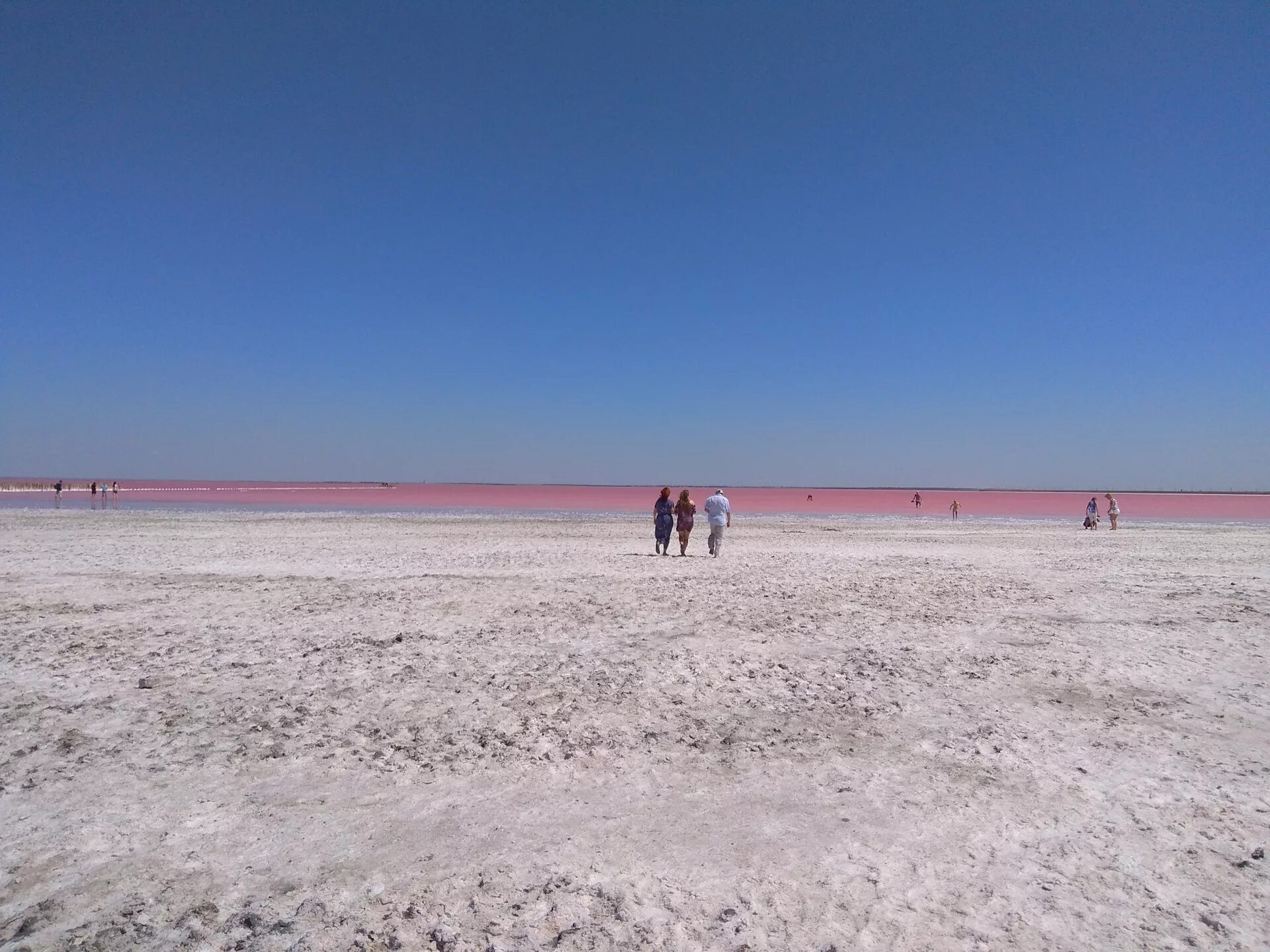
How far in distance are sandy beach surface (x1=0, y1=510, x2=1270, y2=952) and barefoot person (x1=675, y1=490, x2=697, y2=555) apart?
691cm

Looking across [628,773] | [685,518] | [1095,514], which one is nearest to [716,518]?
[685,518]

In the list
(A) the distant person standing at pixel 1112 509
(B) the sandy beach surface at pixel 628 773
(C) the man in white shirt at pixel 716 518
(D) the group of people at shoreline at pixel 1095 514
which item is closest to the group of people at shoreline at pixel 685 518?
(C) the man in white shirt at pixel 716 518

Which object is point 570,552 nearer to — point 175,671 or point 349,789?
point 175,671

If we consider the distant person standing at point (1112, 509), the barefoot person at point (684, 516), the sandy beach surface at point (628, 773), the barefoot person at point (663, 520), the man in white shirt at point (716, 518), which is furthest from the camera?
the distant person standing at point (1112, 509)

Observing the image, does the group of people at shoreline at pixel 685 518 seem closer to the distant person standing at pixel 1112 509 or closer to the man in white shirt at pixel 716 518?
the man in white shirt at pixel 716 518

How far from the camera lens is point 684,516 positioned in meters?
17.8

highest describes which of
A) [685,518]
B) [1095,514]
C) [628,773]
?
[685,518]

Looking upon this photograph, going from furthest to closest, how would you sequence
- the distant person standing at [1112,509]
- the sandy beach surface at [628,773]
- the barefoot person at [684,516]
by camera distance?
the distant person standing at [1112,509], the barefoot person at [684,516], the sandy beach surface at [628,773]

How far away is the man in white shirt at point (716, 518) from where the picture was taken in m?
17.2

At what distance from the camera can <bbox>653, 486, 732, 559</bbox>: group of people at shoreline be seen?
1722 centimetres

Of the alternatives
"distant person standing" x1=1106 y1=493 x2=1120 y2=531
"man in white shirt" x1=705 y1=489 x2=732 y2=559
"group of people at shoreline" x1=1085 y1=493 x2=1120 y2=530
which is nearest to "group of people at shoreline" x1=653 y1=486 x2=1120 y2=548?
"man in white shirt" x1=705 y1=489 x2=732 y2=559

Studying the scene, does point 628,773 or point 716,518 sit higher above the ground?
point 716,518

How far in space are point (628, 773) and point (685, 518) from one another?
13116 millimetres

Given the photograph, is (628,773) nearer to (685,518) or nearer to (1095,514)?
(685,518)
